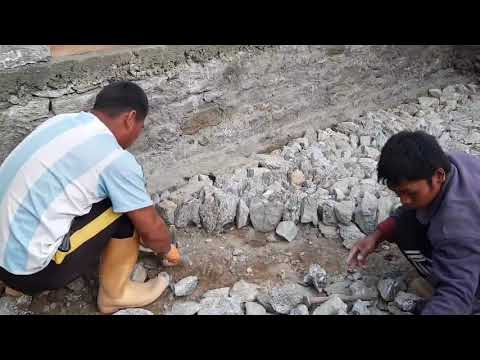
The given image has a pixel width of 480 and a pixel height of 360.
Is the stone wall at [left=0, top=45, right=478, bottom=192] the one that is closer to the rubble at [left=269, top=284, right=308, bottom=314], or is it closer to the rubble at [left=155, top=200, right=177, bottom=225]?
the rubble at [left=155, top=200, right=177, bottom=225]

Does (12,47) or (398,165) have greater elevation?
(12,47)

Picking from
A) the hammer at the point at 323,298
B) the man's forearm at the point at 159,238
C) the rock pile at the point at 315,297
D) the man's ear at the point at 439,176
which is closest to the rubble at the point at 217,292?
the rock pile at the point at 315,297

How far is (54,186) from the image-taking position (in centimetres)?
204

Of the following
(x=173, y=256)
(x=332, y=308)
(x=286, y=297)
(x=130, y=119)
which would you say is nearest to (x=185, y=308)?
(x=173, y=256)

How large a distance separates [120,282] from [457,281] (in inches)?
60.6

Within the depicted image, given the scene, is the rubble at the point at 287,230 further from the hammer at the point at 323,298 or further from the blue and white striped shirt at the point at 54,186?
the blue and white striped shirt at the point at 54,186

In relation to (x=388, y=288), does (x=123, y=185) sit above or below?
above

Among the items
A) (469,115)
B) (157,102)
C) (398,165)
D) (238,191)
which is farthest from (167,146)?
(469,115)

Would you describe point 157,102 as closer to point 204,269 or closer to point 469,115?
point 204,269

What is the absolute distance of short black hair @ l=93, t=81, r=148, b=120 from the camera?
2.22 m

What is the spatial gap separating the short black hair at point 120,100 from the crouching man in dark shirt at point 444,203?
3.69 ft

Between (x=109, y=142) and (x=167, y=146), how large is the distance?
1199 mm

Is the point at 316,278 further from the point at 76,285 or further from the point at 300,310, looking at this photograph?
the point at 76,285

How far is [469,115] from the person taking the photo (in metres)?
4.32
